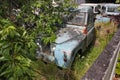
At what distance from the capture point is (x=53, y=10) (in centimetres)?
562

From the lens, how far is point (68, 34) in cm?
730

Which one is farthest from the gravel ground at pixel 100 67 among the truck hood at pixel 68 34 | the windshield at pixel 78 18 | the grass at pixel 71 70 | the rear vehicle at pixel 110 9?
the rear vehicle at pixel 110 9

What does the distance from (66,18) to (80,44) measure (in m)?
1.41

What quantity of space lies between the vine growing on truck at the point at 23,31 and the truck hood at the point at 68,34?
44.4 inches

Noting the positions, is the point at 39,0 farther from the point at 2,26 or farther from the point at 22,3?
the point at 2,26

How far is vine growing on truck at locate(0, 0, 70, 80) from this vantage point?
2482mm

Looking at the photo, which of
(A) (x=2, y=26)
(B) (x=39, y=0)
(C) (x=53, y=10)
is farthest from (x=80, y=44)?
Answer: (A) (x=2, y=26)

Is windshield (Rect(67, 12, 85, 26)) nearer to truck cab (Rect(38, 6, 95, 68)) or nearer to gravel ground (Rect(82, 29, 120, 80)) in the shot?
truck cab (Rect(38, 6, 95, 68))

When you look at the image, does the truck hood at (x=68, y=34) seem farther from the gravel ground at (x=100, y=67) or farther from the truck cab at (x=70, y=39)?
the gravel ground at (x=100, y=67)

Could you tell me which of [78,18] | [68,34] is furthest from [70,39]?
[78,18]

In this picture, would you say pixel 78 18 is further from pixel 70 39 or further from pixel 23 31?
pixel 23 31

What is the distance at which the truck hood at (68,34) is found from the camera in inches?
267

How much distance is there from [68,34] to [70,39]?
45 centimetres

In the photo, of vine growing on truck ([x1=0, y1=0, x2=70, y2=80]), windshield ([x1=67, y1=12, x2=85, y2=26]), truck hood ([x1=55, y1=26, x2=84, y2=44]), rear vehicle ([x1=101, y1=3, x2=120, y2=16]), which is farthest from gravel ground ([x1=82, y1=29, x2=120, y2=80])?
rear vehicle ([x1=101, y1=3, x2=120, y2=16])
